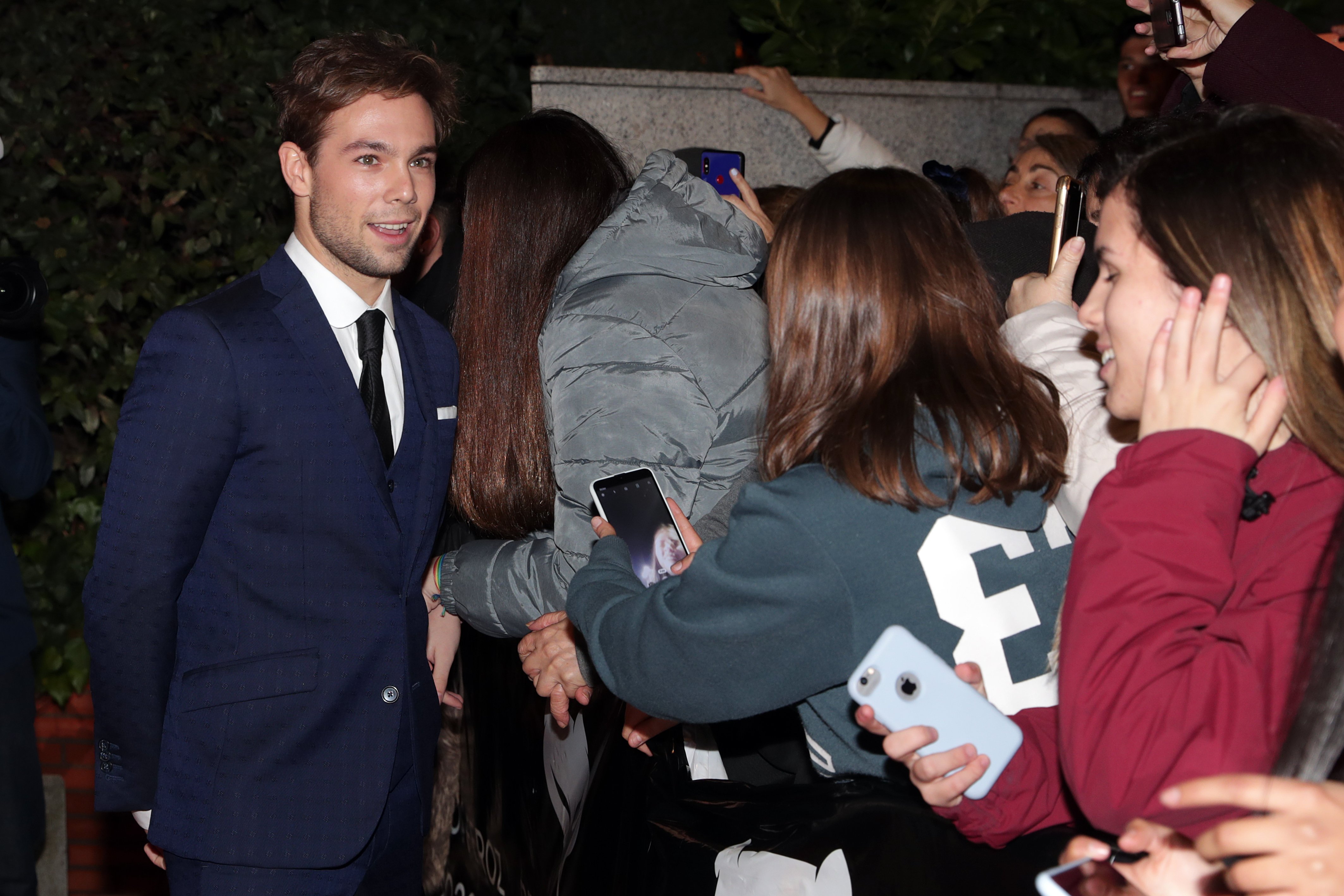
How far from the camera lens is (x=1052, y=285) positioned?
85.3 inches

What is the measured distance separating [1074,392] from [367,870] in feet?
5.85

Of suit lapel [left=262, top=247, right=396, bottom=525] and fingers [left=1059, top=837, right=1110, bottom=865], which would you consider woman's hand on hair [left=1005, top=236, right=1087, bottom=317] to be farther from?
suit lapel [left=262, top=247, right=396, bottom=525]

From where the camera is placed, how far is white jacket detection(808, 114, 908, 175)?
4.72m

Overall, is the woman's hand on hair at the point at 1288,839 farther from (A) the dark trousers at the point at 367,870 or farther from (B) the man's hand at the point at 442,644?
(B) the man's hand at the point at 442,644

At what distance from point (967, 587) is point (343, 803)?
4.74 ft

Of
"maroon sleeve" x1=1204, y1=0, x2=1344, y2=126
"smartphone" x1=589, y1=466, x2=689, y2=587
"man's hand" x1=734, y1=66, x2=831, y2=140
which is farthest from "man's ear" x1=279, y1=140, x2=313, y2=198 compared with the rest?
"man's hand" x1=734, y1=66, x2=831, y2=140

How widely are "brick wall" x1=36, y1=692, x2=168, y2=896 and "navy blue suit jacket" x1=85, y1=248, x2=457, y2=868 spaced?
2212mm

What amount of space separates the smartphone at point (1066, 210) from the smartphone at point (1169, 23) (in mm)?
506

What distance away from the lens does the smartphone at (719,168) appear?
3691 mm

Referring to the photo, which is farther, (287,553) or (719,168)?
(719,168)

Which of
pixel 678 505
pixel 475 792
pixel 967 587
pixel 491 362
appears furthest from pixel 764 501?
pixel 475 792

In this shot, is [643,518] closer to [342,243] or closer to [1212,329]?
[342,243]

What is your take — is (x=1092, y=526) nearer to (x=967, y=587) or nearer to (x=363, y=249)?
(x=967, y=587)

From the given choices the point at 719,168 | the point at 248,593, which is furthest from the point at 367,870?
the point at 719,168
